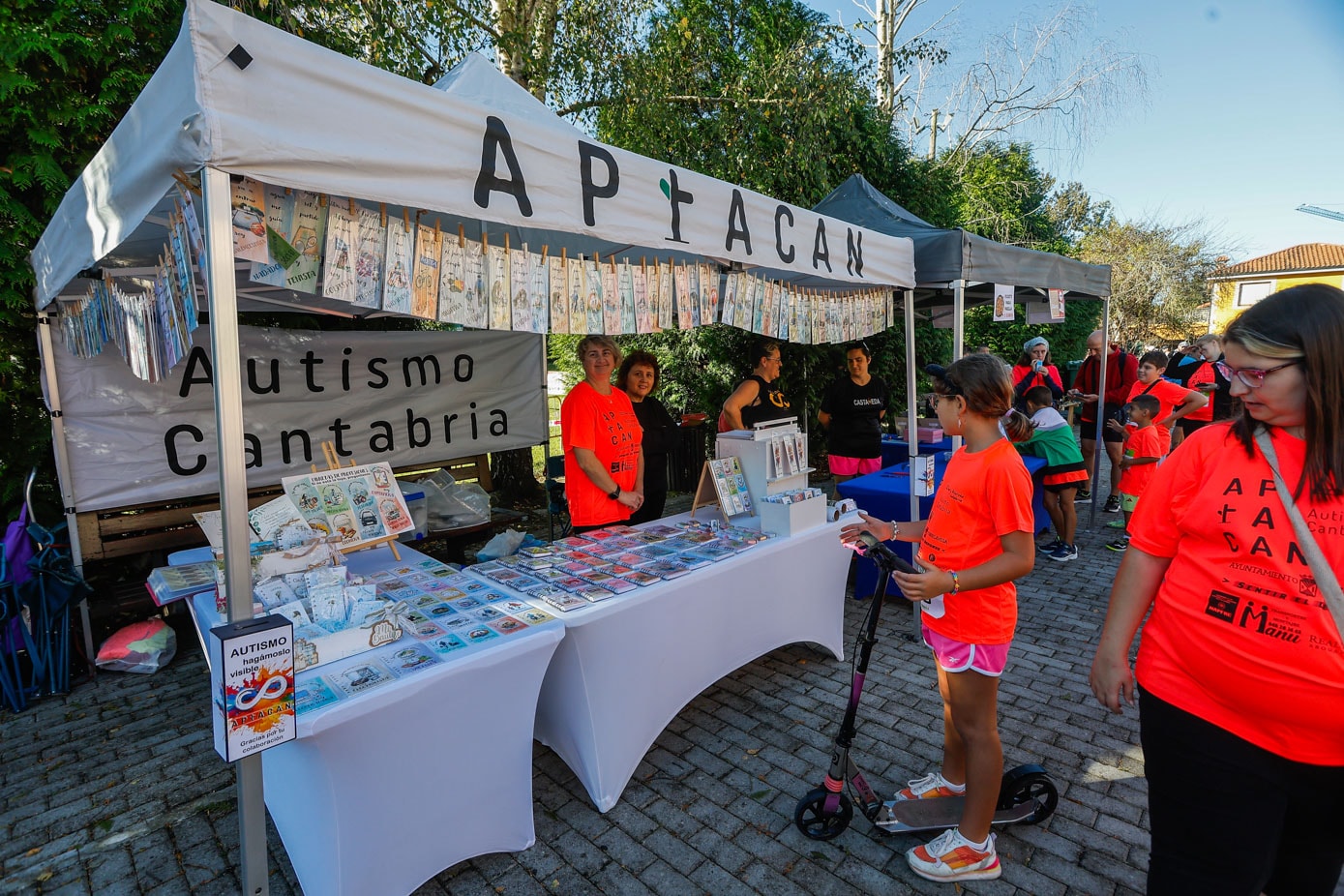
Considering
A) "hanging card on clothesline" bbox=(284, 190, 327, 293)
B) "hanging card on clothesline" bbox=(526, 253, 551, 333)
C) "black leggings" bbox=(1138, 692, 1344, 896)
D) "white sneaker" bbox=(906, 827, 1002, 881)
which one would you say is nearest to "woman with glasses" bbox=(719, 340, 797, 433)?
"hanging card on clothesline" bbox=(526, 253, 551, 333)

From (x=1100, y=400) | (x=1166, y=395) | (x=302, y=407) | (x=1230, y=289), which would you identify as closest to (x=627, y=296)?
(x=302, y=407)

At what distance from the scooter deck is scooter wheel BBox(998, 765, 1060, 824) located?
0.07 feet

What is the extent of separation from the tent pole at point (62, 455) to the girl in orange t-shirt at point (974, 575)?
4.57m

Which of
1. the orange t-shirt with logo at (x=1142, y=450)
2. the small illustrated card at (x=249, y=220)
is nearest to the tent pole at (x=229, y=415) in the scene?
the small illustrated card at (x=249, y=220)

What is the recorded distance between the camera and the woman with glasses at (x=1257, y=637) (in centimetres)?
121

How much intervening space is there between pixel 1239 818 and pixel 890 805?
1283 millimetres

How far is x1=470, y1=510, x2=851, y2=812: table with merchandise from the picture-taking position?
2.39m

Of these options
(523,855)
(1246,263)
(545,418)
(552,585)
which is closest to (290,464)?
(545,418)

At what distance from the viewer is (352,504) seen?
2883mm

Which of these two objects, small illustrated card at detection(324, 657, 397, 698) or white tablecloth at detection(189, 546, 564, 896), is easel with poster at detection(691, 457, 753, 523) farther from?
small illustrated card at detection(324, 657, 397, 698)

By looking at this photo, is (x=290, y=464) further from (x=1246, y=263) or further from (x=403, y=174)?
(x=1246, y=263)

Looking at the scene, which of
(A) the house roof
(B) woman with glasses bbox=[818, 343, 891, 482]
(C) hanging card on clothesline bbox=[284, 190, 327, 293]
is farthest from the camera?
(A) the house roof

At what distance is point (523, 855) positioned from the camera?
2.30 metres

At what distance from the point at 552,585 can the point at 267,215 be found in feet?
5.31
